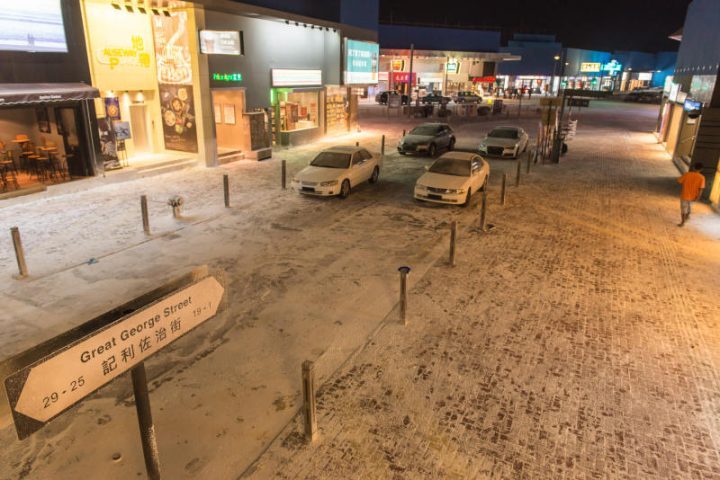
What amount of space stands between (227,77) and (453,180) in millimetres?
11755

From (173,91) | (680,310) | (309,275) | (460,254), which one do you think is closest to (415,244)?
(460,254)

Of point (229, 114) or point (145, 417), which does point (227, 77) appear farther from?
point (145, 417)

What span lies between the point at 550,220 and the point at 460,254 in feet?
13.9

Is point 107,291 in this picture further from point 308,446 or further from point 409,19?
point 409,19

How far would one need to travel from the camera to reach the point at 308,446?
532cm

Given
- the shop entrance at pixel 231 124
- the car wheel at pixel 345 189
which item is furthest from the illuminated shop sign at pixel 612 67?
the car wheel at pixel 345 189

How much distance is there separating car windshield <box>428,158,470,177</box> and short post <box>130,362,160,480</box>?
12.5 m

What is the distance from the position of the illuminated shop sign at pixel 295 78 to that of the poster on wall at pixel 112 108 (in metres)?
7.78

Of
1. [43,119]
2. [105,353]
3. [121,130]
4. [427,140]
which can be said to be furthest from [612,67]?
[105,353]

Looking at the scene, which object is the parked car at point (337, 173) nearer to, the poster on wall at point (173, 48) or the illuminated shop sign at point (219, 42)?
the illuminated shop sign at point (219, 42)

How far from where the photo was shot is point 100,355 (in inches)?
126

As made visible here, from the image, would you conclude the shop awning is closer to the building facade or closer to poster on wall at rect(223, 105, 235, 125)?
poster on wall at rect(223, 105, 235, 125)

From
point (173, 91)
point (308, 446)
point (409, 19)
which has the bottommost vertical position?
point (308, 446)

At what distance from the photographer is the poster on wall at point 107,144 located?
17389 millimetres
